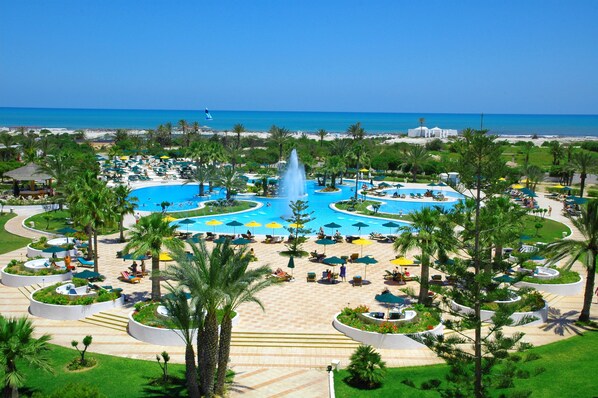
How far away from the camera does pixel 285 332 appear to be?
22844 mm

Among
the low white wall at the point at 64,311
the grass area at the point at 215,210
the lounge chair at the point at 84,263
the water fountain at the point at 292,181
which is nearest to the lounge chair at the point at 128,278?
the lounge chair at the point at 84,263

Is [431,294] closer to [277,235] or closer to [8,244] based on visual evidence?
[277,235]

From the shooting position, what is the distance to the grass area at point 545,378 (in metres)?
18.3

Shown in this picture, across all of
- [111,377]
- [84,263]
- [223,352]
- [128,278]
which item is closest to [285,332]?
[223,352]

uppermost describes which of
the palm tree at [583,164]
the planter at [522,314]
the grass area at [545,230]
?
the palm tree at [583,164]

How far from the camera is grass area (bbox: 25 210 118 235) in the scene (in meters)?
40.8

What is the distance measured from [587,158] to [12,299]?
53718 mm

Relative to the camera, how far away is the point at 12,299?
26906 mm

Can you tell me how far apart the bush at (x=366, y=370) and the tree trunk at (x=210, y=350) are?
5.06m

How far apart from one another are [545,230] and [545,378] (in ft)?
87.1

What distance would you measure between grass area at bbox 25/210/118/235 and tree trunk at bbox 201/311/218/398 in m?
25.8

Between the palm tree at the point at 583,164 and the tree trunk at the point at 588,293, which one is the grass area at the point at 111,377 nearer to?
the tree trunk at the point at 588,293

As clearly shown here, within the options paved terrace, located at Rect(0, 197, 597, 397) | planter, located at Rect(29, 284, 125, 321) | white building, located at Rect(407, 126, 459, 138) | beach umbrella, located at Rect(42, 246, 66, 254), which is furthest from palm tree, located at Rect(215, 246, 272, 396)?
white building, located at Rect(407, 126, 459, 138)

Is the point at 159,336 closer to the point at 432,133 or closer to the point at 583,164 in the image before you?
A: the point at 583,164
